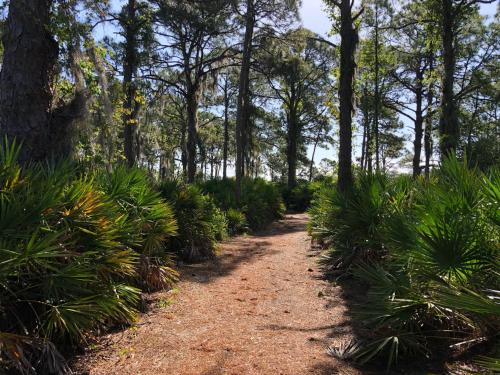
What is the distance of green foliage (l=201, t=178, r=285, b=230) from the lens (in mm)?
14344

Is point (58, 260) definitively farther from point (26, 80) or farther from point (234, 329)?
point (26, 80)

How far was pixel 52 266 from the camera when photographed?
3746 mm

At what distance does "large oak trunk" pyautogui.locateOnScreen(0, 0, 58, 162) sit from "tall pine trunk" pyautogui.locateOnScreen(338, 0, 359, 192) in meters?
8.09

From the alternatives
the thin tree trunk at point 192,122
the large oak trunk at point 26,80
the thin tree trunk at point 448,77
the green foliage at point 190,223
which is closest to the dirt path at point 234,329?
the green foliage at point 190,223

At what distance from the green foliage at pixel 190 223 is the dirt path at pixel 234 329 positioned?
547 millimetres

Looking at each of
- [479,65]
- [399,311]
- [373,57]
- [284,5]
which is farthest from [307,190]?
[399,311]

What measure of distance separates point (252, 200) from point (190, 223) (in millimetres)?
7369

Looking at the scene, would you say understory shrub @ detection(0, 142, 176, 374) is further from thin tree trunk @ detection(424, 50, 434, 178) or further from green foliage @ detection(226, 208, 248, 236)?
thin tree trunk @ detection(424, 50, 434, 178)

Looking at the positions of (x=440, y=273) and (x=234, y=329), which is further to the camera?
(x=234, y=329)

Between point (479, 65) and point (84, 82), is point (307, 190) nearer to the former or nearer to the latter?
point (479, 65)

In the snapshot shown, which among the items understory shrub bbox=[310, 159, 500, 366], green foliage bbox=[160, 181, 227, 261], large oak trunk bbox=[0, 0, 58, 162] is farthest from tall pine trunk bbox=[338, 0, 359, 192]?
large oak trunk bbox=[0, 0, 58, 162]

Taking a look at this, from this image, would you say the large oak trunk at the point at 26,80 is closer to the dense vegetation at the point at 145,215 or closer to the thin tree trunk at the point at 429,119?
the dense vegetation at the point at 145,215

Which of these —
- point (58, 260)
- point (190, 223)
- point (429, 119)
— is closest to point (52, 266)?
point (58, 260)

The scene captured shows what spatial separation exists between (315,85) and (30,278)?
104ft
